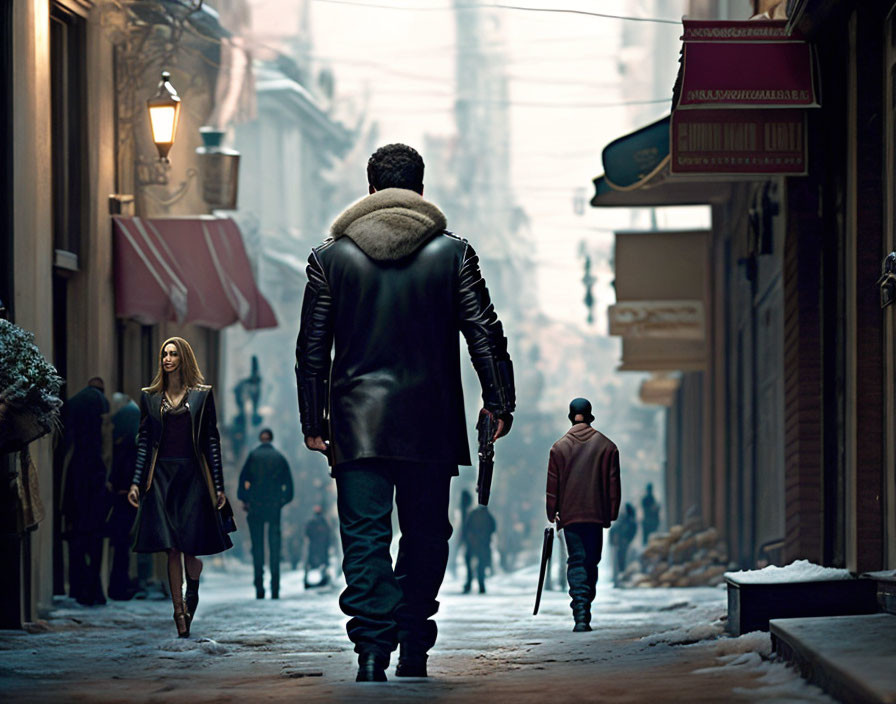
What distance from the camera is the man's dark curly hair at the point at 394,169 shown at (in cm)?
809

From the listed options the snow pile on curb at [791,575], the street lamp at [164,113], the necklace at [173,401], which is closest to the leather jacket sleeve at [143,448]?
the necklace at [173,401]

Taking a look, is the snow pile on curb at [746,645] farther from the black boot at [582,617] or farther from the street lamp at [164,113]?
the street lamp at [164,113]

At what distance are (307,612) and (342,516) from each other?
23.9ft

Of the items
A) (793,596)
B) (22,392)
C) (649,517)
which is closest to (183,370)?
(22,392)

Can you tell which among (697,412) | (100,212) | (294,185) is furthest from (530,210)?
(100,212)

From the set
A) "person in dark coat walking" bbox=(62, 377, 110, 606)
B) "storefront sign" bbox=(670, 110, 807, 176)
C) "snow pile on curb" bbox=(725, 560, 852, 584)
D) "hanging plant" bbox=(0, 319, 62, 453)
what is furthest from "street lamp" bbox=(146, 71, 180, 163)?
"snow pile on curb" bbox=(725, 560, 852, 584)

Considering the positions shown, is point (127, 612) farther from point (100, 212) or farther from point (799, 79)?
point (799, 79)

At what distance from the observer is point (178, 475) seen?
11562 millimetres

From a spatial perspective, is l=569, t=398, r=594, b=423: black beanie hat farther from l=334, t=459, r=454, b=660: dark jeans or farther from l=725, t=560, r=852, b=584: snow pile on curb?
l=334, t=459, r=454, b=660: dark jeans

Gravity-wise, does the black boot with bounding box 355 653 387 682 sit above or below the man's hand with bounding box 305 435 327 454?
below

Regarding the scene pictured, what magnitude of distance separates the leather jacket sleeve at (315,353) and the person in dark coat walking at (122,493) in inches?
312

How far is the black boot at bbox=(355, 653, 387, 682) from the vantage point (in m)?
7.41

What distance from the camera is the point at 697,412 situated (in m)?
30.9

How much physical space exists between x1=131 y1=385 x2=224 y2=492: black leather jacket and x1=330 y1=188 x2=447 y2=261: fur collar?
3819 mm
